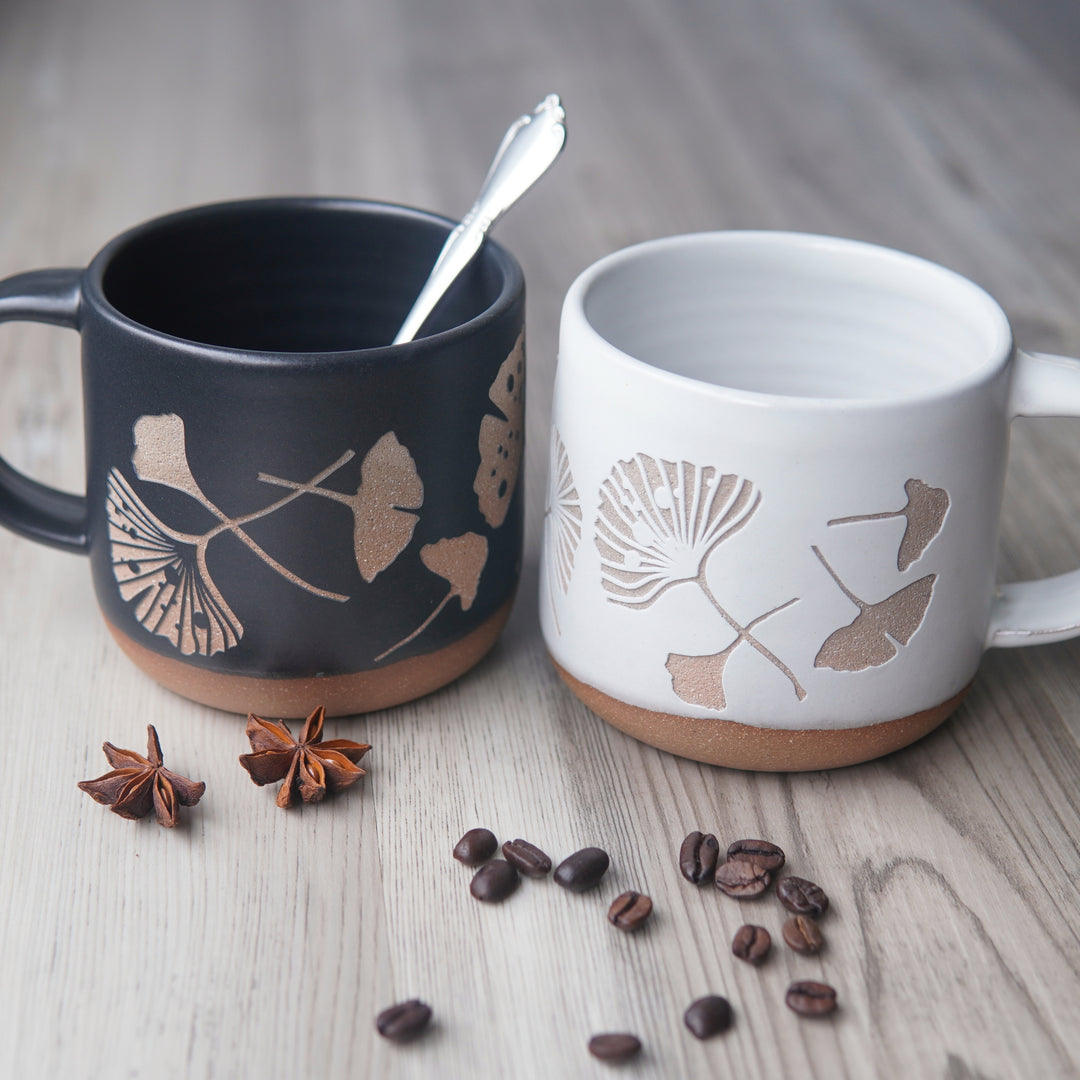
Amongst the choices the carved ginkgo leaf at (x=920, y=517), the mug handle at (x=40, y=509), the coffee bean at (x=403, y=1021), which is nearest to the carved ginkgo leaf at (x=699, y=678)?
the carved ginkgo leaf at (x=920, y=517)

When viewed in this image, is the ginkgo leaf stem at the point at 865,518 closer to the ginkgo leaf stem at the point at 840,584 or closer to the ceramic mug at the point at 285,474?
the ginkgo leaf stem at the point at 840,584

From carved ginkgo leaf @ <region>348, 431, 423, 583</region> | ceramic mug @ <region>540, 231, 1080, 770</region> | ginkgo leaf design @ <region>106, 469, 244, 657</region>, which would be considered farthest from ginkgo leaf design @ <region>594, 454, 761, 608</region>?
ginkgo leaf design @ <region>106, 469, 244, 657</region>

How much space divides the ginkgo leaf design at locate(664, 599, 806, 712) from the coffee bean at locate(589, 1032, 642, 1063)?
0.18 metres

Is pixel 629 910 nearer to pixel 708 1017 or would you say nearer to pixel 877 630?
pixel 708 1017

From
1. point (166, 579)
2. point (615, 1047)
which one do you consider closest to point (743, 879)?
point (615, 1047)

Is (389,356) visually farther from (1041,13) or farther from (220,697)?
(1041,13)

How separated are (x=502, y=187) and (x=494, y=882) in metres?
0.39

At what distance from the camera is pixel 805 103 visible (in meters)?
1.71

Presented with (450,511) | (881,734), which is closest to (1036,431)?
(881,734)

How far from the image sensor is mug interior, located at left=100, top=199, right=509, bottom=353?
0.78m

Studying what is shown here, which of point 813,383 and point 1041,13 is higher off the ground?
point 813,383

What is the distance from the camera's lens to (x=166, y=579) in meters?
0.70

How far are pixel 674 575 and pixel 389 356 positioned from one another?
180 millimetres

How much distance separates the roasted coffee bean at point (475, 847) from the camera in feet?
2.14
